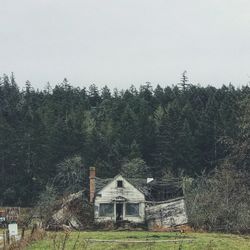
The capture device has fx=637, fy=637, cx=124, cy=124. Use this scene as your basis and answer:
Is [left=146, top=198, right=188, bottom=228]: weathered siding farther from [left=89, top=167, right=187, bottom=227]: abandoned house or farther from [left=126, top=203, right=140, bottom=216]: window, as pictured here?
[left=126, top=203, right=140, bottom=216]: window

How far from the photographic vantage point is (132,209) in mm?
50500

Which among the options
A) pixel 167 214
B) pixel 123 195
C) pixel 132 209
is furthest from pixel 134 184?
pixel 167 214

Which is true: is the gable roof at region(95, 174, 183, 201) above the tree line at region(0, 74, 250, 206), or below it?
below

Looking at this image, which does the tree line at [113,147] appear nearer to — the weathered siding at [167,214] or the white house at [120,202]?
the white house at [120,202]

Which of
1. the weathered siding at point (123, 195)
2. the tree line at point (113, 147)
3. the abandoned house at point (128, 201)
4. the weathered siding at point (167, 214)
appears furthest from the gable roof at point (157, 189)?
the tree line at point (113, 147)

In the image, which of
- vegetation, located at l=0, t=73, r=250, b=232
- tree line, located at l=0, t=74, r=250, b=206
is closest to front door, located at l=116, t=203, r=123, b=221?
vegetation, located at l=0, t=73, r=250, b=232

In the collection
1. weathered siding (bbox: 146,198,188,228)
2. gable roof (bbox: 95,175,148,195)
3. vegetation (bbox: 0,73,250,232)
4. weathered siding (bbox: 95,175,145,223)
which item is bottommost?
weathered siding (bbox: 146,198,188,228)

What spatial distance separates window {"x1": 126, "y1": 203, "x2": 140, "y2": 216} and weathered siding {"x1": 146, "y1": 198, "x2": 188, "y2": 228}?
1.54 meters

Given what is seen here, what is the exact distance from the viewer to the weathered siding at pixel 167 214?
1823 inches

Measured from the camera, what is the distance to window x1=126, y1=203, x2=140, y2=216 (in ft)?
165

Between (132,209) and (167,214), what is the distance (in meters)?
4.04

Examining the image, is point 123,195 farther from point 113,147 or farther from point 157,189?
point 113,147

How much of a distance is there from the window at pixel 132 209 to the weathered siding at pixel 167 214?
60.7 inches

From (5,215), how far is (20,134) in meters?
32.9
